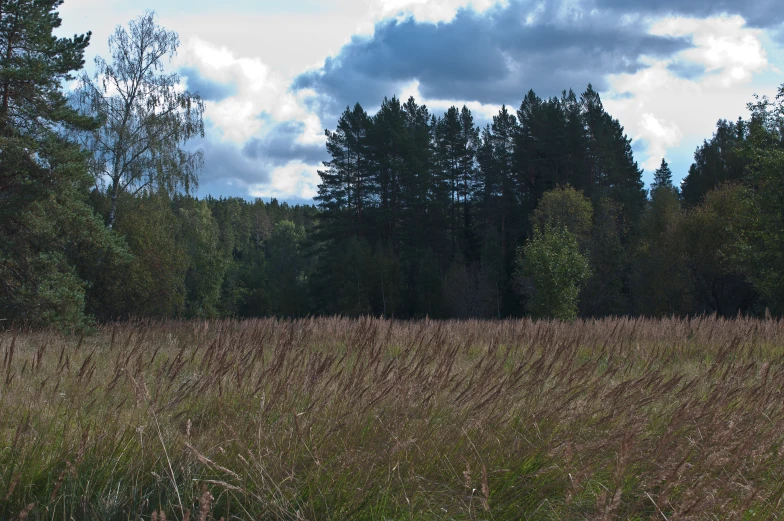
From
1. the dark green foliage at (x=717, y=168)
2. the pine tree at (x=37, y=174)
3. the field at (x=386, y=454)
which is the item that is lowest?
the field at (x=386, y=454)

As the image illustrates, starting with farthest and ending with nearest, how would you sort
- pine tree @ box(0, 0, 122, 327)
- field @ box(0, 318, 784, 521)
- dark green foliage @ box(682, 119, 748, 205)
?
1. dark green foliage @ box(682, 119, 748, 205)
2. pine tree @ box(0, 0, 122, 327)
3. field @ box(0, 318, 784, 521)

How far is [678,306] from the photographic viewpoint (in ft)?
141

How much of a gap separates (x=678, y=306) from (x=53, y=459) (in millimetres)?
45191

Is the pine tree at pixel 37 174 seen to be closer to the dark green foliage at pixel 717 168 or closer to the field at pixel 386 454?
the field at pixel 386 454

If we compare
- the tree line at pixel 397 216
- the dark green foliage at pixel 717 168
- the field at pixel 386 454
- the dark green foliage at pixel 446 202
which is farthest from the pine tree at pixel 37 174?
the dark green foliage at pixel 717 168

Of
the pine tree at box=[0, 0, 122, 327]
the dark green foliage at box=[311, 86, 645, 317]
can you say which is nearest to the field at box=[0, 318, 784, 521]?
the pine tree at box=[0, 0, 122, 327]

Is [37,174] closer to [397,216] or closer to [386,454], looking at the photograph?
[386,454]

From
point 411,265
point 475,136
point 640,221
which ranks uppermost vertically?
point 475,136

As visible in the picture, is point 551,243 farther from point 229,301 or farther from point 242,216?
point 242,216

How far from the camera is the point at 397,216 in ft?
181

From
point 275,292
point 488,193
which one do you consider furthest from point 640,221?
point 275,292

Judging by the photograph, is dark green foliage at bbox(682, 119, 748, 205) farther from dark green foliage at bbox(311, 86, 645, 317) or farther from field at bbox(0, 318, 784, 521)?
field at bbox(0, 318, 784, 521)

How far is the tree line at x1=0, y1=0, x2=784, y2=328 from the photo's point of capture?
53.2 ft

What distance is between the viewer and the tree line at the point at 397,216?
16.2 m
